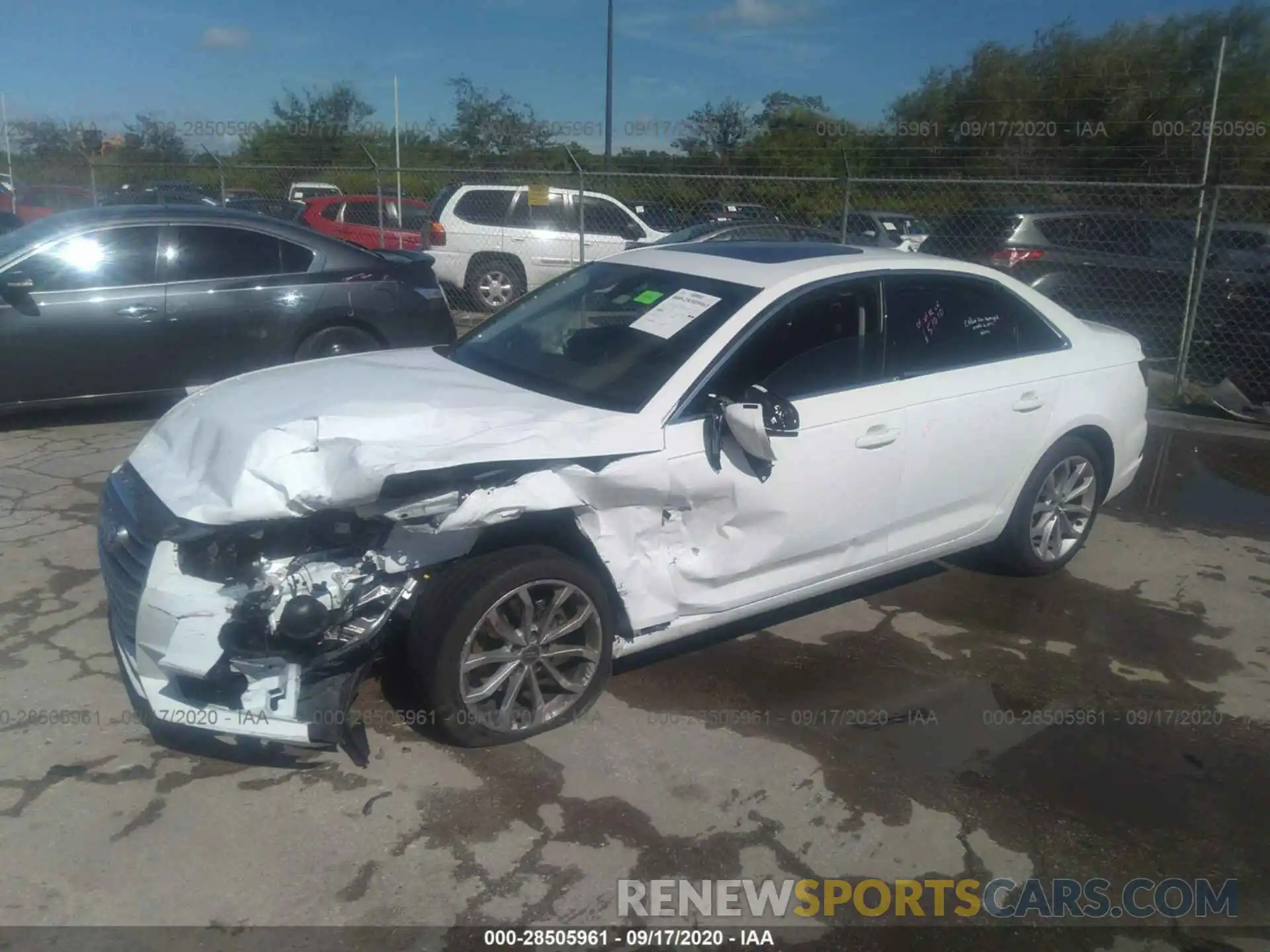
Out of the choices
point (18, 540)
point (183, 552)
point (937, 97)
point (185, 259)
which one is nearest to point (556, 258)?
point (185, 259)

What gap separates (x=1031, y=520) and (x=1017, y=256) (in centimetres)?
676

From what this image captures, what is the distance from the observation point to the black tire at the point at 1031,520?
16.8 feet

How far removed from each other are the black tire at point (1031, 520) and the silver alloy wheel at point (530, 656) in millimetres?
2418

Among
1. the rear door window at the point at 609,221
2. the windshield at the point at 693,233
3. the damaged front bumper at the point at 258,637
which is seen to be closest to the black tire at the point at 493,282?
the rear door window at the point at 609,221

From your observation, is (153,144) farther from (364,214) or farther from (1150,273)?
(1150,273)

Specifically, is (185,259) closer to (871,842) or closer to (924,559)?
(924,559)

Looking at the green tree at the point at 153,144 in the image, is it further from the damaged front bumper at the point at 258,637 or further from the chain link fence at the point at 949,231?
the damaged front bumper at the point at 258,637

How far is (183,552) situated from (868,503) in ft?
8.45

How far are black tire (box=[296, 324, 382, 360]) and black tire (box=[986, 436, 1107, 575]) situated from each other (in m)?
4.55

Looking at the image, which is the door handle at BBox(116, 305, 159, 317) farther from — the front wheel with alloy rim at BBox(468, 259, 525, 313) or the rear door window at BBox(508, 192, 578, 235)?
the rear door window at BBox(508, 192, 578, 235)

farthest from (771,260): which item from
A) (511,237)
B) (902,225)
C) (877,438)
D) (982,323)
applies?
(902,225)

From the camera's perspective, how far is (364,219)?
1595 centimetres

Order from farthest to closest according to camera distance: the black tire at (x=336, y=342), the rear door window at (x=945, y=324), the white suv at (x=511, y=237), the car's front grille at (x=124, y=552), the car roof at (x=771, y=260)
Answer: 1. the white suv at (x=511, y=237)
2. the black tire at (x=336, y=342)
3. the rear door window at (x=945, y=324)
4. the car roof at (x=771, y=260)
5. the car's front grille at (x=124, y=552)

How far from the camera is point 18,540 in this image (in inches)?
213
